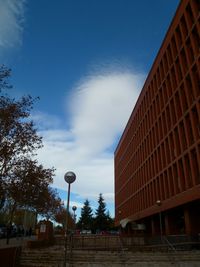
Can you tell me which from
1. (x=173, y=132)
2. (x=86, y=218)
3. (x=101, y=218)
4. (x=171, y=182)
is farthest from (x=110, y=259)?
(x=86, y=218)

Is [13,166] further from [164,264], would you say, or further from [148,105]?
[148,105]

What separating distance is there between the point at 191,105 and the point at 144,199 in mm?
21998

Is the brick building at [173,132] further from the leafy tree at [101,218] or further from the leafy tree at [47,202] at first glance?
the leafy tree at [101,218]

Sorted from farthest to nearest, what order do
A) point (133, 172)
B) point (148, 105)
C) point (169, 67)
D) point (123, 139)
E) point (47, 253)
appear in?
point (123, 139)
point (133, 172)
point (148, 105)
point (169, 67)
point (47, 253)

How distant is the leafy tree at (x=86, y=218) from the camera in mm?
86250

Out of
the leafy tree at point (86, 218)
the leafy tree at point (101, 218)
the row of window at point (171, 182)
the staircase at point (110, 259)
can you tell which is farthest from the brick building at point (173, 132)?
the leafy tree at point (86, 218)

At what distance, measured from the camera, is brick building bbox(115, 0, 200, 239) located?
29547mm

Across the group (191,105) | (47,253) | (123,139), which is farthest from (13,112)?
(123,139)

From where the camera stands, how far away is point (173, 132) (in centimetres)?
3434

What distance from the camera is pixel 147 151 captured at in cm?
4625

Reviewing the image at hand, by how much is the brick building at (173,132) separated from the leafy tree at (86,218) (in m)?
36.3

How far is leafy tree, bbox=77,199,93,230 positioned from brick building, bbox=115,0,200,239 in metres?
36.3

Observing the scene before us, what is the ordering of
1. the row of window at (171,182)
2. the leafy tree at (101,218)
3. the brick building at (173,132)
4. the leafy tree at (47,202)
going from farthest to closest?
the leafy tree at (101,218)
the leafy tree at (47,202)
the brick building at (173,132)
the row of window at (171,182)

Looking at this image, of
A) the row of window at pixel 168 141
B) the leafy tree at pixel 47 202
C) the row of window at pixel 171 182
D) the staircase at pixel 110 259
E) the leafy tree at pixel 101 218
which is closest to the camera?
the staircase at pixel 110 259
